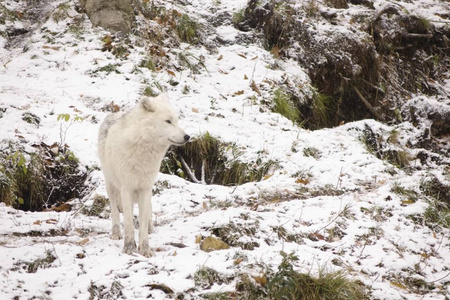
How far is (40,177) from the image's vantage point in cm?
552

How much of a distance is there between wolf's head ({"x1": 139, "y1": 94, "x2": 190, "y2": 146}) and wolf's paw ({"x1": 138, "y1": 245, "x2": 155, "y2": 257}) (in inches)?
44.0

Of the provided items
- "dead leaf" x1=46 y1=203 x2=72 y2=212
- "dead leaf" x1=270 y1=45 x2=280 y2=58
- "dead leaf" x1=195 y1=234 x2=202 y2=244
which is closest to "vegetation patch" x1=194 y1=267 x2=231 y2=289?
"dead leaf" x1=195 y1=234 x2=202 y2=244

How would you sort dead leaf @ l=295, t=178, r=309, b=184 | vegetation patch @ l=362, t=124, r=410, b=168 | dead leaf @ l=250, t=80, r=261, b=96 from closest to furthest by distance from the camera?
dead leaf @ l=295, t=178, r=309, b=184, vegetation patch @ l=362, t=124, r=410, b=168, dead leaf @ l=250, t=80, r=261, b=96

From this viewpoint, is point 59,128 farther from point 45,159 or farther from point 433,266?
point 433,266

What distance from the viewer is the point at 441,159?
7629mm

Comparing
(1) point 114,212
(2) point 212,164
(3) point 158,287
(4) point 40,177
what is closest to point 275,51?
(2) point 212,164

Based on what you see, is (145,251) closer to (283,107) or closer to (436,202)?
(436,202)

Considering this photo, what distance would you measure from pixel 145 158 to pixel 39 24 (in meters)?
7.06

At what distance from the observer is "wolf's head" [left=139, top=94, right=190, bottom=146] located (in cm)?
409

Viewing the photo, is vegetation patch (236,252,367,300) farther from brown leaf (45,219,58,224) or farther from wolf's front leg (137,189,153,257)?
brown leaf (45,219,58,224)

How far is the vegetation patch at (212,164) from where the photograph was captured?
6.38 metres

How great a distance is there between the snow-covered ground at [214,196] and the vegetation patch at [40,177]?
197 millimetres

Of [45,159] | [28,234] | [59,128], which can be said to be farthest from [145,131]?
[59,128]

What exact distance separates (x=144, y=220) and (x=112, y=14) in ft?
21.5
